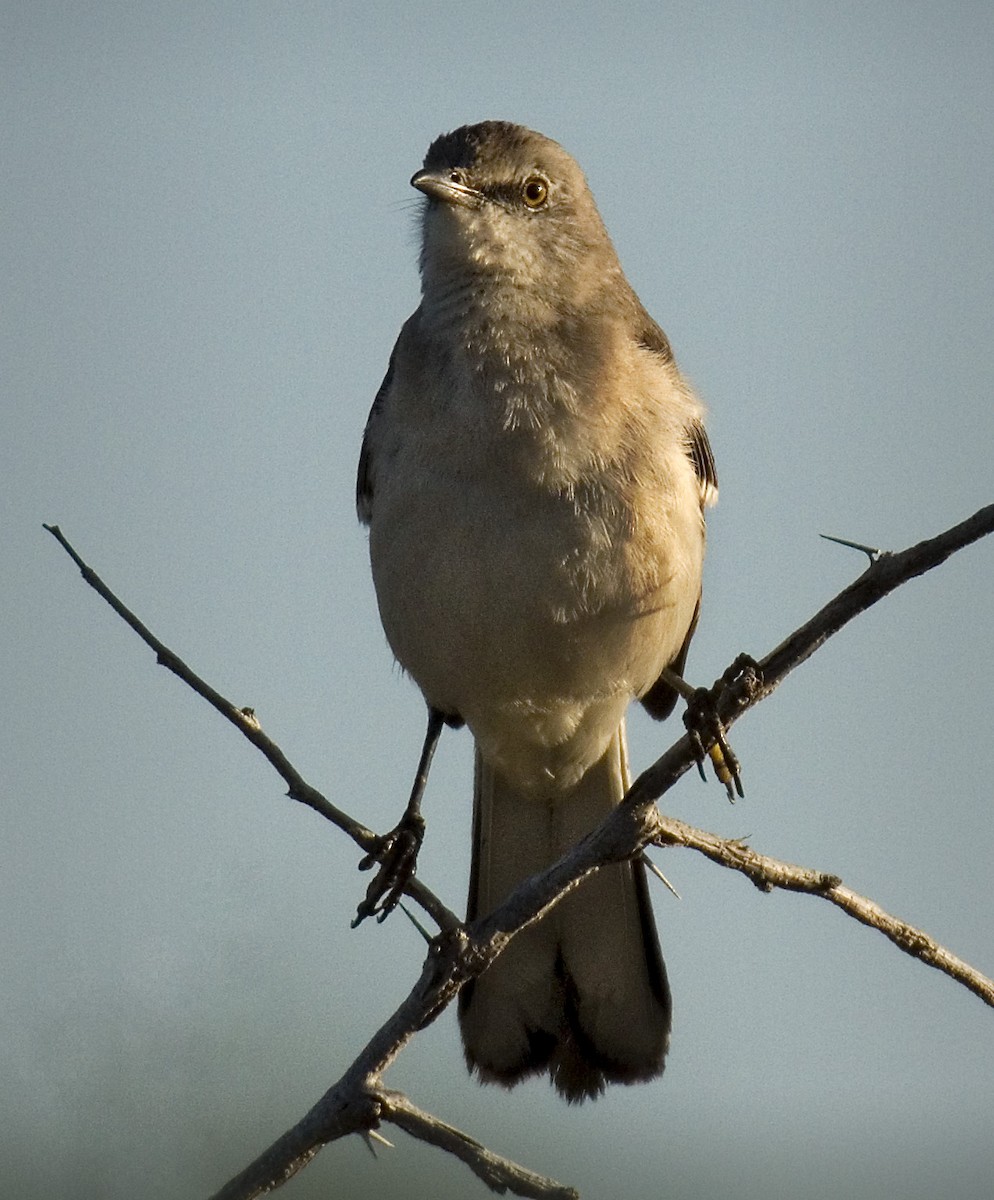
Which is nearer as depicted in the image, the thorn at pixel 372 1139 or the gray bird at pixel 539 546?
the thorn at pixel 372 1139

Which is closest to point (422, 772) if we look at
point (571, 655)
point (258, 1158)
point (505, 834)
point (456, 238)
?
point (505, 834)

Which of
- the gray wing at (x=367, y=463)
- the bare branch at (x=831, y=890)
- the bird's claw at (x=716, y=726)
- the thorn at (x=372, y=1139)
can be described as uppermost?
the gray wing at (x=367, y=463)

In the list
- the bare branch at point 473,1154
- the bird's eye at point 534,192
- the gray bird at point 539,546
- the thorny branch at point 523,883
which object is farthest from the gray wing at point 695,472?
the bare branch at point 473,1154

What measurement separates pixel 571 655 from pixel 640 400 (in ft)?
2.84

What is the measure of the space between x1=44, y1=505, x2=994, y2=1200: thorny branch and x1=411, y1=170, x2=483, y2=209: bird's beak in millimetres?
2391

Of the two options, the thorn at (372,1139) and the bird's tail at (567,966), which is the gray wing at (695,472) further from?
the thorn at (372,1139)

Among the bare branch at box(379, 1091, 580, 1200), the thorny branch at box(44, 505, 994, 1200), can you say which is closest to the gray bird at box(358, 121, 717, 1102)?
the thorny branch at box(44, 505, 994, 1200)

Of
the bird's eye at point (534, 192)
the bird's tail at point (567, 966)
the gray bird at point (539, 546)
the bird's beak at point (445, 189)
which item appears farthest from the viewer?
the bird's eye at point (534, 192)

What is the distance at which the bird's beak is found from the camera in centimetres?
531

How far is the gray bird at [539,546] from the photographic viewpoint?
472 cm

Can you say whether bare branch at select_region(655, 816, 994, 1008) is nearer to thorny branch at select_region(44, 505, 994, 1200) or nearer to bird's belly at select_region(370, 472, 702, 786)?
thorny branch at select_region(44, 505, 994, 1200)

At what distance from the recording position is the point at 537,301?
203 inches

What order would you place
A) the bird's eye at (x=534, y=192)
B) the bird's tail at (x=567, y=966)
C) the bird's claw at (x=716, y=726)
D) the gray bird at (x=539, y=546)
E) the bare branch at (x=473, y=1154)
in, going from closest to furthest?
the bare branch at (x=473, y=1154) → the bird's claw at (x=716, y=726) → the gray bird at (x=539, y=546) → the bird's tail at (x=567, y=966) → the bird's eye at (x=534, y=192)

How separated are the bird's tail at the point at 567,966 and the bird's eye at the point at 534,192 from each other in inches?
76.9
